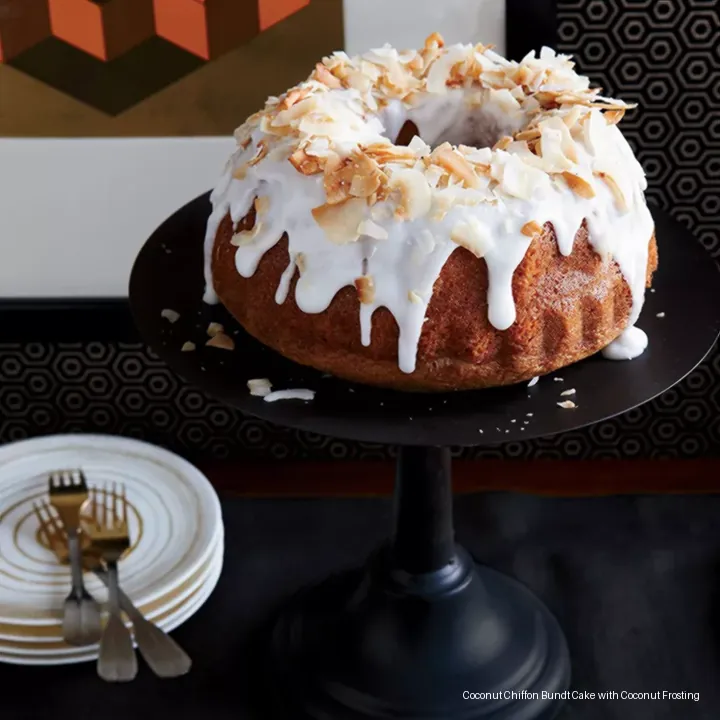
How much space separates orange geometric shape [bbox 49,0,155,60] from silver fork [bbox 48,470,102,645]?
1.56 feet

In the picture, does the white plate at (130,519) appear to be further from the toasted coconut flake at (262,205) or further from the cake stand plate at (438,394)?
the toasted coconut flake at (262,205)

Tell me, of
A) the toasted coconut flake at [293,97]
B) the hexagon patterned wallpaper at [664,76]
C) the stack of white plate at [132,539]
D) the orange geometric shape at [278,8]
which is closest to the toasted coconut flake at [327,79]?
the toasted coconut flake at [293,97]

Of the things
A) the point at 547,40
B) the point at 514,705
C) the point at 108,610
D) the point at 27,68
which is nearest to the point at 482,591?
the point at 514,705

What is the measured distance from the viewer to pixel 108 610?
1107mm

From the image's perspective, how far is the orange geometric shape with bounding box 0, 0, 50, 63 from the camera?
1.21 m

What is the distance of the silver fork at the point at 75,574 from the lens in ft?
3.61

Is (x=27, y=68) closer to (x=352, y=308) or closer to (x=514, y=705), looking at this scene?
(x=352, y=308)

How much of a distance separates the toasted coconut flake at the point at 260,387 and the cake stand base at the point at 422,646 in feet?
0.69

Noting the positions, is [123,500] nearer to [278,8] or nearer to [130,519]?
[130,519]

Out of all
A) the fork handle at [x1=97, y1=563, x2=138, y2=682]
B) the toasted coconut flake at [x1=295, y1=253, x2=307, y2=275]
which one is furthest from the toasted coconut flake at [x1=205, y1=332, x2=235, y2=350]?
the fork handle at [x1=97, y1=563, x2=138, y2=682]

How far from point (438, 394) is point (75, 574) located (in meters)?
0.47

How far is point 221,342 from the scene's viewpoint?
0.93 meters

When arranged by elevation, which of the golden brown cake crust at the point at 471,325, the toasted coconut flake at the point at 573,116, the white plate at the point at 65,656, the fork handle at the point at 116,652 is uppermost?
the toasted coconut flake at the point at 573,116

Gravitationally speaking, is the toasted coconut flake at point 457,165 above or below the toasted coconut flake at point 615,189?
above
